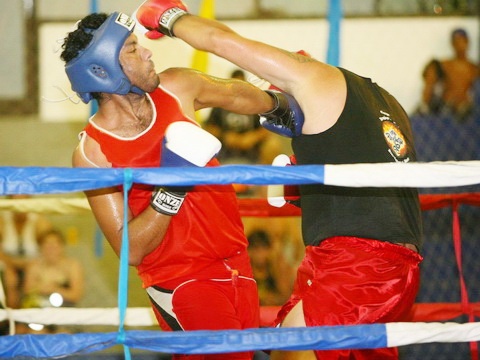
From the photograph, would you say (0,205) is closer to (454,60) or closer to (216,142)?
(216,142)

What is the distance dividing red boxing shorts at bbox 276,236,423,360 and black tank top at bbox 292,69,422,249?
37 mm

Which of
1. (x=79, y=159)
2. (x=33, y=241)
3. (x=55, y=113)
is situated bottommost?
(x=33, y=241)

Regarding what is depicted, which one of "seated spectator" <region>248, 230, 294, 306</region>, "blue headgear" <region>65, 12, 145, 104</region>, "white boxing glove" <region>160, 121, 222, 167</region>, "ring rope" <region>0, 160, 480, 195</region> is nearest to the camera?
"ring rope" <region>0, 160, 480, 195</region>

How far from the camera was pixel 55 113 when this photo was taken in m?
5.20

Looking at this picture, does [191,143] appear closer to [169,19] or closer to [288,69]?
[288,69]

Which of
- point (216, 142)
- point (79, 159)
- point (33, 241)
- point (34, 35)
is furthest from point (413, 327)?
point (34, 35)

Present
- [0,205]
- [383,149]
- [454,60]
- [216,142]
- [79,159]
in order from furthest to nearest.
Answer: [454,60], [0,205], [79,159], [383,149], [216,142]

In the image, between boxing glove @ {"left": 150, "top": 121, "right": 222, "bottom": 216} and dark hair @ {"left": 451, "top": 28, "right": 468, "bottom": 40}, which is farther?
Result: dark hair @ {"left": 451, "top": 28, "right": 468, "bottom": 40}

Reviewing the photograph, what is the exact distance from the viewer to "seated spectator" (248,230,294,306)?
4617mm

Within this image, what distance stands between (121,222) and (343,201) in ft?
2.17

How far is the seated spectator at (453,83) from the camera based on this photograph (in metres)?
5.22

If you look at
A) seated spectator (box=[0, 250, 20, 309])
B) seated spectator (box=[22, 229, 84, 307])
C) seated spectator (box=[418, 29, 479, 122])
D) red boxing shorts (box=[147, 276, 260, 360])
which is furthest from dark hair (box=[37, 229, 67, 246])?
seated spectator (box=[418, 29, 479, 122])

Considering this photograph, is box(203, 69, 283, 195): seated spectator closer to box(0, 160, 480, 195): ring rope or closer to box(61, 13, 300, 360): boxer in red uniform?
box(61, 13, 300, 360): boxer in red uniform

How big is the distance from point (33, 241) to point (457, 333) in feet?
11.0
